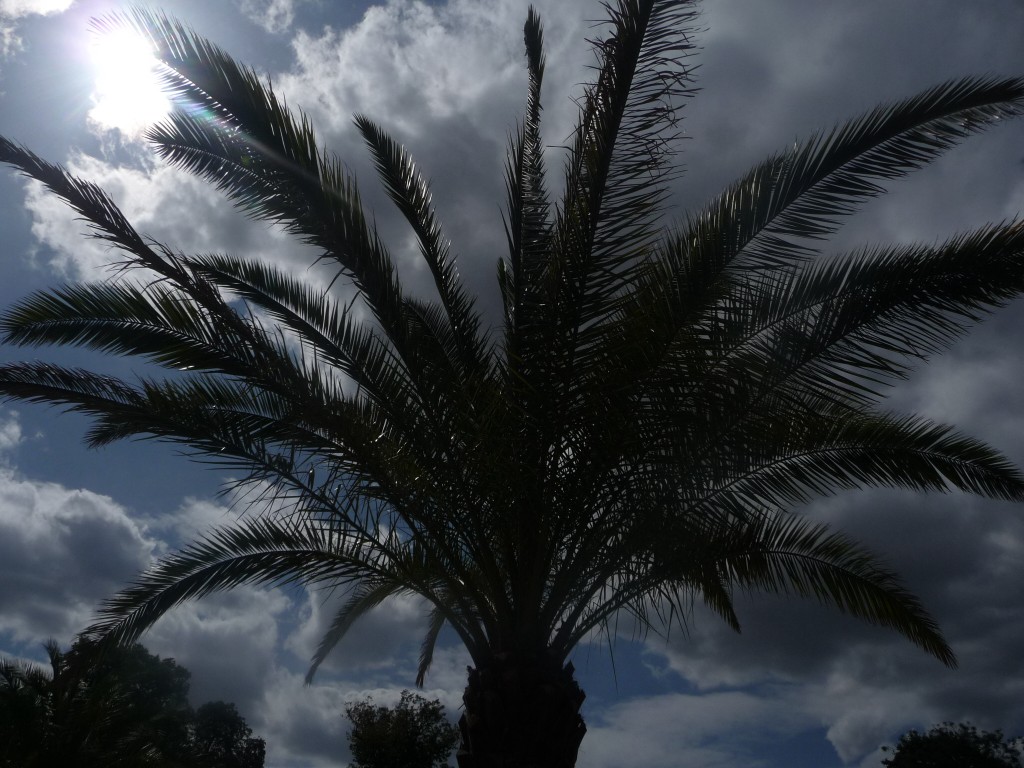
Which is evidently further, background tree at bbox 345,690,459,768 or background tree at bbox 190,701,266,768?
background tree at bbox 190,701,266,768

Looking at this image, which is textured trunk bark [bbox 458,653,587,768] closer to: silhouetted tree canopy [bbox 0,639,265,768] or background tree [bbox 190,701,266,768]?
silhouetted tree canopy [bbox 0,639,265,768]

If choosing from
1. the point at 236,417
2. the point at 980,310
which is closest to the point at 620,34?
the point at 980,310

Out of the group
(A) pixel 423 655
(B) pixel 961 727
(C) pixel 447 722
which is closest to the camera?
(A) pixel 423 655

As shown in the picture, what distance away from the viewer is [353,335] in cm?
Result: 643

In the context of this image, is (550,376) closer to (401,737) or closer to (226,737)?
(401,737)

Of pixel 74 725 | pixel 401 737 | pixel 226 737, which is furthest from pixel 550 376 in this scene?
pixel 226 737

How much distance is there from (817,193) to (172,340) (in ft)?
15.7

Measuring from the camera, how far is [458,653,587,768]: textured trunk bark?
6.10 m

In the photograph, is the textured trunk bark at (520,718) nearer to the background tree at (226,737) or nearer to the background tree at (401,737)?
the background tree at (401,737)

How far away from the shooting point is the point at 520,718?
6.13 m

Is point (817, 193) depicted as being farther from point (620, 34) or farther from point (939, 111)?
point (620, 34)

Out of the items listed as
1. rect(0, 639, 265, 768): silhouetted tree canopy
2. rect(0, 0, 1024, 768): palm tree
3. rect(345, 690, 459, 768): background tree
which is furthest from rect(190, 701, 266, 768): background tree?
rect(0, 0, 1024, 768): palm tree

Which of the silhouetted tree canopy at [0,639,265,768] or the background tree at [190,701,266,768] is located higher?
the background tree at [190,701,266,768]

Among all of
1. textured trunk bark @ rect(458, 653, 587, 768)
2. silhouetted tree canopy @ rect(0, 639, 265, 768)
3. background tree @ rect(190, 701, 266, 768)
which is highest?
Answer: background tree @ rect(190, 701, 266, 768)
